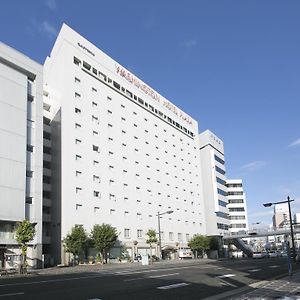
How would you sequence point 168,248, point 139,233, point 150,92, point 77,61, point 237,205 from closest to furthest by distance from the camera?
point 77,61, point 139,233, point 168,248, point 150,92, point 237,205

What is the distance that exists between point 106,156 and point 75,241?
18.6 meters

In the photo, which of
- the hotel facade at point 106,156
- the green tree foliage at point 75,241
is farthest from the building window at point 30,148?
the green tree foliage at point 75,241

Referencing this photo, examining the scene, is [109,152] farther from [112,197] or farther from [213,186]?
[213,186]

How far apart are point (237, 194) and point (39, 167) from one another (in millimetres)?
104967

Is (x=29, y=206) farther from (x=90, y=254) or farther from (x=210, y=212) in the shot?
(x=210, y=212)

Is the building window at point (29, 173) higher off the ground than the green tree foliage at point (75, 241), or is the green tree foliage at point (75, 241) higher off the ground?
the building window at point (29, 173)

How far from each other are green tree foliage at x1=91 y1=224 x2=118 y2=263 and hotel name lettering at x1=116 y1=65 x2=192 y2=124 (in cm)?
3239

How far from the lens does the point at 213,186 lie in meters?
105

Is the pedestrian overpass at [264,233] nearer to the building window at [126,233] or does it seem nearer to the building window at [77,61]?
the building window at [126,233]

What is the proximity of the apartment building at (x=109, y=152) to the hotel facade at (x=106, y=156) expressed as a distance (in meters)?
0.16

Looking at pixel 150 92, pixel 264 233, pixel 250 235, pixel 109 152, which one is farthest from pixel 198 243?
pixel 150 92

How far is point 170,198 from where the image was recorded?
283 ft

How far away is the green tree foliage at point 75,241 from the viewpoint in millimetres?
53938

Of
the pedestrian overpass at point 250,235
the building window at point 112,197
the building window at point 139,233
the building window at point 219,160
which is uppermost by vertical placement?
the building window at point 219,160
